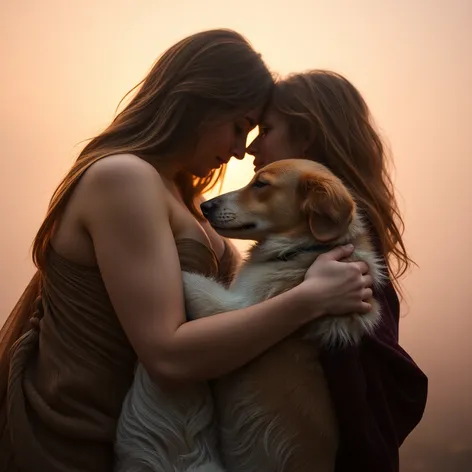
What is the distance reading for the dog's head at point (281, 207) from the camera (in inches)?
55.3

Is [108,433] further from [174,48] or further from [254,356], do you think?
[174,48]

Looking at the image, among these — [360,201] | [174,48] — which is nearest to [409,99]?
[360,201]

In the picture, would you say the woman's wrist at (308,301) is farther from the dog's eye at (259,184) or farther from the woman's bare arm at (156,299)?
the dog's eye at (259,184)

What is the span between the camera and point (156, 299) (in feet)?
4.25

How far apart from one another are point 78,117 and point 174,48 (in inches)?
35.7

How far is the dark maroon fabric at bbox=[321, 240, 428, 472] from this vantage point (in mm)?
1301

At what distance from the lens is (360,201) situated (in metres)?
1.58

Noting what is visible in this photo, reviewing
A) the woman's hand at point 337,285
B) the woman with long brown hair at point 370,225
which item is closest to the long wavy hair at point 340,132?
the woman with long brown hair at point 370,225

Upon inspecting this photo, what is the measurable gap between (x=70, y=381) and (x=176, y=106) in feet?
1.97

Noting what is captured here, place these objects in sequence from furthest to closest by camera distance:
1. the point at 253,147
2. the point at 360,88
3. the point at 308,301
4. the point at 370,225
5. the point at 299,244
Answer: the point at 360,88, the point at 253,147, the point at 370,225, the point at 299,244, the point at 308,301

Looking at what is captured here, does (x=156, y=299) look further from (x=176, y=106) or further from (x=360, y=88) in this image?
(x=360, y=88)

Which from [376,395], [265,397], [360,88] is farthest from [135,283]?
[360,88]

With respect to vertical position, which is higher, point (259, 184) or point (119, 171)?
point (119, 171)

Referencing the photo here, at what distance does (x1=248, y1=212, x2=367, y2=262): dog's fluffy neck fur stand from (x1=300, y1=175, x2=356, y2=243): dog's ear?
0.03 m
